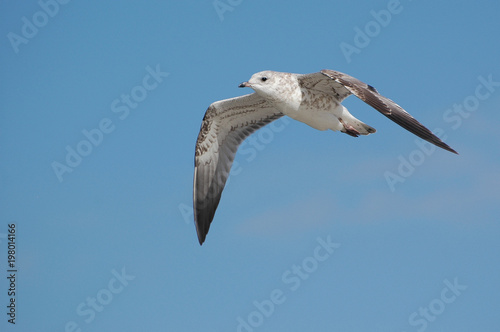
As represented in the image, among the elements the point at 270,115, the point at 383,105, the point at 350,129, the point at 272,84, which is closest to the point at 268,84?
the point at 272,84

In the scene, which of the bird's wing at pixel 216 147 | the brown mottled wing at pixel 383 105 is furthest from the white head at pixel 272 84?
the bird's wing at pixel 216 147

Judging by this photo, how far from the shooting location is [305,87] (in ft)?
46.3

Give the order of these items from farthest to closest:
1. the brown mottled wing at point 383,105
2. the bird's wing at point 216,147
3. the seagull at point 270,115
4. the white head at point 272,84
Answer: the bird's wing at point 216,147 < the white head at point 272,84 < the seagull at point 270,115 < the brown mottled wing at point 383,105

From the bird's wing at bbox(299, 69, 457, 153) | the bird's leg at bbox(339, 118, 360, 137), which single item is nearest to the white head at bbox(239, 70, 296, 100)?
the bird's wing at bbox(299, 69, 457, 153)

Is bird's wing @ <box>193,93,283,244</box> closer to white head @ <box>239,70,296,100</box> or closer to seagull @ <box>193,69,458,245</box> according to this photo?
seagull @ <box>193,69,458,245</box>

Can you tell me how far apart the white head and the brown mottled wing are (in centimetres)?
89

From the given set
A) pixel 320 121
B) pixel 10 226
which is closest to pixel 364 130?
pixel 320 121

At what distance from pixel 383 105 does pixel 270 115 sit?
4.10 meters

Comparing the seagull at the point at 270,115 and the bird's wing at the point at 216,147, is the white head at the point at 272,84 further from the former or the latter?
the bird's wing at the point at 216,147

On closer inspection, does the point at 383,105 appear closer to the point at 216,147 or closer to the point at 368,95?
the point at 368,95

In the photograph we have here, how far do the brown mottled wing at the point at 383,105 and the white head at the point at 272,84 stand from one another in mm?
887

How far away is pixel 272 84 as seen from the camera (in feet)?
45.7

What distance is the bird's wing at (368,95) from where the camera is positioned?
40.6 ft

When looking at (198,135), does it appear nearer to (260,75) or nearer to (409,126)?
(260,75)
